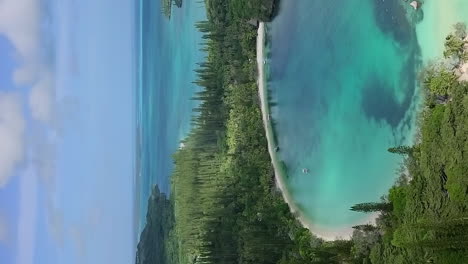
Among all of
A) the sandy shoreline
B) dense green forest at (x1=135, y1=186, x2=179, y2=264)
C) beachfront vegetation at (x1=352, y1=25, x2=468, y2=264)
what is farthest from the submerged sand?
dense green forest at (x1=135, y1=186, x2=179, y2=264)

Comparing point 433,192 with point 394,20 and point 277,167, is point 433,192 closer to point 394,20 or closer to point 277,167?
point 394,20

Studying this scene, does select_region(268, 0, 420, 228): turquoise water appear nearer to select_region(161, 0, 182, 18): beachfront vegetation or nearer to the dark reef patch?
the dark reef patch

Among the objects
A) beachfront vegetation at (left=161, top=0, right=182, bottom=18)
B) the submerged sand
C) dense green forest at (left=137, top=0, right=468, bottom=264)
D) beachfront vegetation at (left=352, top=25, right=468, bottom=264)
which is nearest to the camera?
beachfront vegetation at (left=352, top=25, right=468, bottom=264)

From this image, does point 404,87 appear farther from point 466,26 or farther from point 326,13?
point 326,13

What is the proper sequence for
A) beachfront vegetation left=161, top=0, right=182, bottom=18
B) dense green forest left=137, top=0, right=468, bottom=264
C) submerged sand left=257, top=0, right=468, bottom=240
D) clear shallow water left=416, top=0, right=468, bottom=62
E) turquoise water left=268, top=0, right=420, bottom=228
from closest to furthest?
1. dense green forest left=137, top=0, right=468, bottom=264
2. clear shallow water left=416, top=0, right=468, bottom=62
3. submerged sand left=257, top=0, right=468, bottom=240
4. turquoise water left=268, top=0, right=420, bottom=228
5. beachfront vegetation left=161, top=0, right=182, bottom=18

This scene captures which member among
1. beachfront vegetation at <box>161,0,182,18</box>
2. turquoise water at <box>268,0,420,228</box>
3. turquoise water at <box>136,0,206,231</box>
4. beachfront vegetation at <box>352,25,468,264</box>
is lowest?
beachfront vegetation at <box>352,25,468,264</box>

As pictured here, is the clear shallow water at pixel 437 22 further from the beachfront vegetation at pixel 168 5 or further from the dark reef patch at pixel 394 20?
the beachfront vegetation at pixel 168 5

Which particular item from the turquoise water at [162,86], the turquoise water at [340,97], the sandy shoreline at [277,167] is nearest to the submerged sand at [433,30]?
the sandy shoreline at [277,167]
